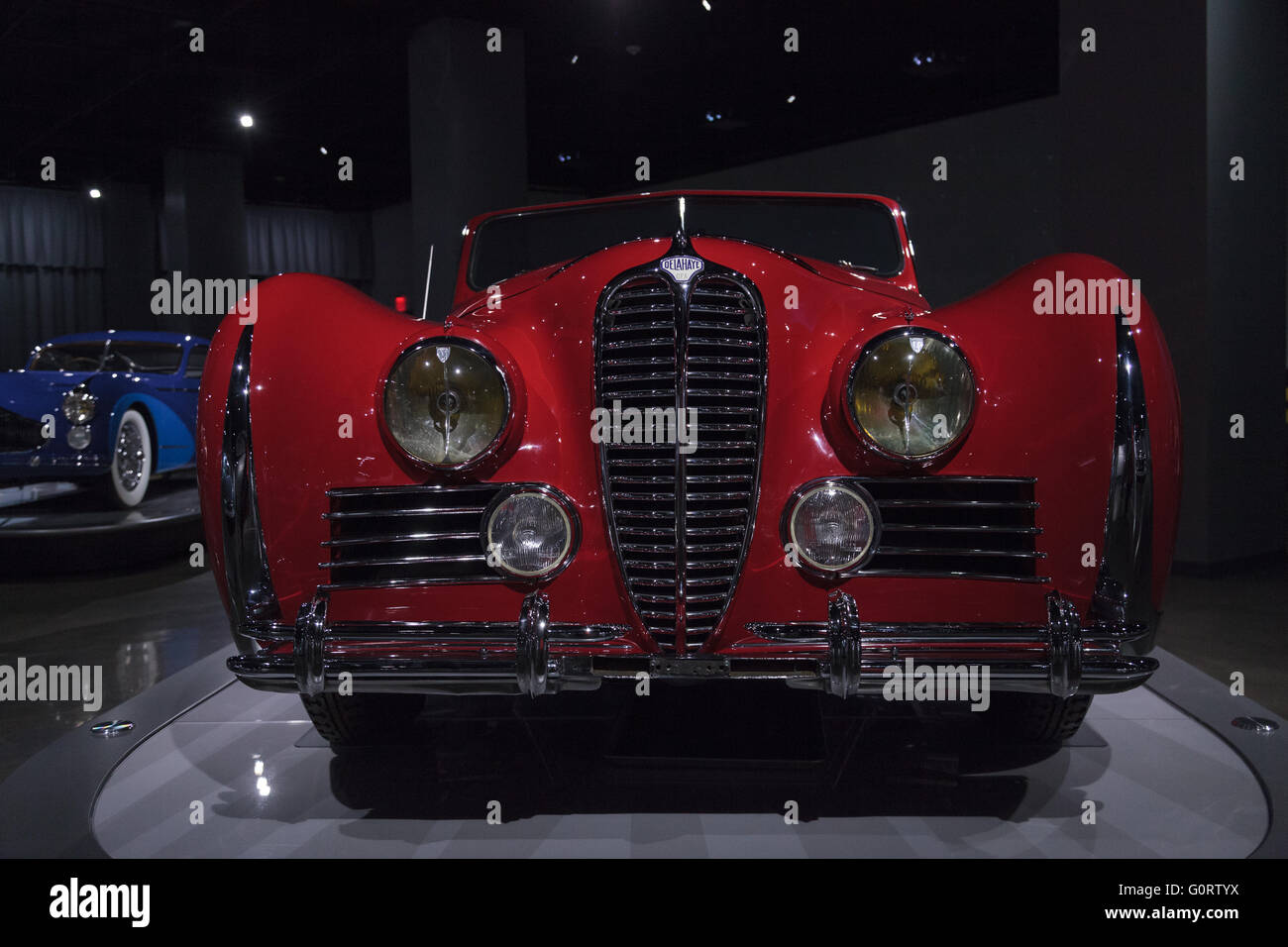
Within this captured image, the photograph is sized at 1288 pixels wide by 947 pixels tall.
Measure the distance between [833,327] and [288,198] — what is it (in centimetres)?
1738

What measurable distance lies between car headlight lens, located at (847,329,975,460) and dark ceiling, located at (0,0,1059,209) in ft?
21.8

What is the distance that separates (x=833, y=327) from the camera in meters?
2.19

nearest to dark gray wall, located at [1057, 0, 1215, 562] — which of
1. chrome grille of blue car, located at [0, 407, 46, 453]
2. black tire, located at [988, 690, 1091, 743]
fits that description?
black tire, located at [988, 690, 1091, 743]

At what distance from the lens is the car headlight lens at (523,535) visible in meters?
2.06

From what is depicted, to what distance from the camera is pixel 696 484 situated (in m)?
2.05

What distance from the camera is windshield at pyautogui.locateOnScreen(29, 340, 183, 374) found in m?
7.27

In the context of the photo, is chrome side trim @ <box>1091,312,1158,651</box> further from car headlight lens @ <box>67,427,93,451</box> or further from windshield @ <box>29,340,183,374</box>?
windshield @ <box>29,340,183,374</box>

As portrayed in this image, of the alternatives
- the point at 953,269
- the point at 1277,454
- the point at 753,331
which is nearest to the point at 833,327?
the point at 753,331

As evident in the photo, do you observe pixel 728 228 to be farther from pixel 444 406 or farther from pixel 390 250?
pixel 390 250

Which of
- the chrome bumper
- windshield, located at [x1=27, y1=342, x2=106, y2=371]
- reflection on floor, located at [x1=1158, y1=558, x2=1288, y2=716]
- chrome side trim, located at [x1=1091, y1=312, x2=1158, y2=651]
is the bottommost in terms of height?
reflection on floor, located at [x1=1158, y1=558, x2=1288, y2=716]

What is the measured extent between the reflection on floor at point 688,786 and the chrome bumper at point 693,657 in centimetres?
32

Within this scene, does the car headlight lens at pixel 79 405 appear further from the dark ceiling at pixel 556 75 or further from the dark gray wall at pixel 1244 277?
the dark gray wall at pixel 1244 277

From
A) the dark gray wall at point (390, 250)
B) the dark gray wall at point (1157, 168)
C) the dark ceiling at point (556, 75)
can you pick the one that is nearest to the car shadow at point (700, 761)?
the dark gray wall at point (1157, 168)

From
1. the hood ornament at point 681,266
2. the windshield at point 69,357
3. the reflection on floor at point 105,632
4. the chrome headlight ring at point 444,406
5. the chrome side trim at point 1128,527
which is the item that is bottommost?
the reflection on floor at point 105,632
